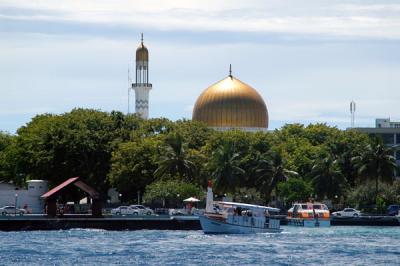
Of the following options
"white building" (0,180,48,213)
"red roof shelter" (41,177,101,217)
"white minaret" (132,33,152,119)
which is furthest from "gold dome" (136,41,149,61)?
"red roof shelter" (41,177,101,217)

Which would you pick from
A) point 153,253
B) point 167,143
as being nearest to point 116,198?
point 167,143

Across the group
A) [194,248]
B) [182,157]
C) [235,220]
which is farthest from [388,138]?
[194,248]

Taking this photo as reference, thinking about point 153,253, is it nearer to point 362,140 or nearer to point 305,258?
point 305,258

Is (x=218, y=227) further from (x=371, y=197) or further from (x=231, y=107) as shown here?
(x=231, y=107)

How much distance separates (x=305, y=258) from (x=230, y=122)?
93.2 metres

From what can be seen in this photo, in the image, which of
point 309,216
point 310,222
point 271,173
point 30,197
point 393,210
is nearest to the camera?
point 310,222

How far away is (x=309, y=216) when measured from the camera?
11562cm

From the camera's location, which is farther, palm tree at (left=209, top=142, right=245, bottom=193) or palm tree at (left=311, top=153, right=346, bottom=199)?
palm tree at (left=311, top=153, right=346, bottom=199)

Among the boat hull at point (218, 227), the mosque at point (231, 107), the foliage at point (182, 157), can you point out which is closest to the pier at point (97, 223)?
the boat hull at point (218, 227)

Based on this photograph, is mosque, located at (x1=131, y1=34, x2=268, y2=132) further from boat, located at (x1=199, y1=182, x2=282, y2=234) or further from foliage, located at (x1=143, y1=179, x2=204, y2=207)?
boat, located at (x1=199, y1=182, x2=282, y2=234)

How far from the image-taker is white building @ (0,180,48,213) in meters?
133

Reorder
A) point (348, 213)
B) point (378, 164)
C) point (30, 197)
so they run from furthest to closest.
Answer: point (30, 197) < point (378, 164) < point (348, 213)

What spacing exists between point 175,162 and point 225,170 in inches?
206

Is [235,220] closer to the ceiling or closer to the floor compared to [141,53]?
closer to the floor
